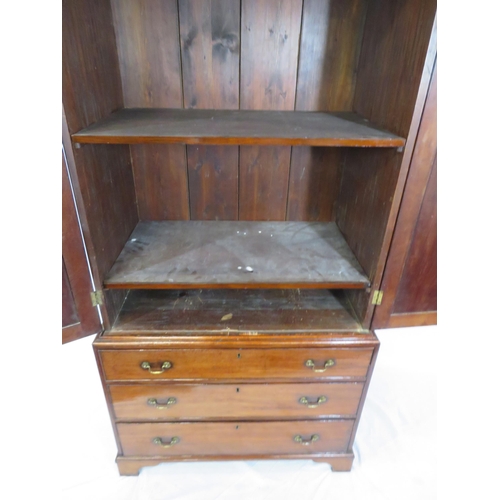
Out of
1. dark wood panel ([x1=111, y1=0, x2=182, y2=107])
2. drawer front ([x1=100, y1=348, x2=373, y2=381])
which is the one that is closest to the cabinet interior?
dark wood panel ([x1=111, y1=0, x2=182, y2=107])

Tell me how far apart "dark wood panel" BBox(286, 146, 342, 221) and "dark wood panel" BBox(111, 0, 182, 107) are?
47 centimetres

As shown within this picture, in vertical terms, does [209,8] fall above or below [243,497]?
above

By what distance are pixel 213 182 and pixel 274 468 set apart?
3.74 ft

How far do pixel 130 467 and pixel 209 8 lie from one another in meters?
1.61

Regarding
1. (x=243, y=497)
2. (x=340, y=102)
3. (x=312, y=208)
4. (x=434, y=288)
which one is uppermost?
(x=340, y=102)

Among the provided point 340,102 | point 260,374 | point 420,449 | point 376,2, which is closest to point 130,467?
point 260,374

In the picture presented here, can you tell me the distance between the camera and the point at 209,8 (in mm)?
1061

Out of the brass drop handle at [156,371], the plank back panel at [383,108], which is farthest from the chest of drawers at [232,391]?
the plank back panel at [383,108]

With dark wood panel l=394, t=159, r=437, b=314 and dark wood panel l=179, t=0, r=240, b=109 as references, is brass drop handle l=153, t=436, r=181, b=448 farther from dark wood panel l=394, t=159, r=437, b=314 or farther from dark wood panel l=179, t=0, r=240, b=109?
dark wood panel l=179, t=0, r=240, b=109

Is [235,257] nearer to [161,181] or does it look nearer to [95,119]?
[161,181]

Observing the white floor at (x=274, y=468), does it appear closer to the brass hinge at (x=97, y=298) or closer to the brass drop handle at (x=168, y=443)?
the brass drop handle at (x=168, y=443)

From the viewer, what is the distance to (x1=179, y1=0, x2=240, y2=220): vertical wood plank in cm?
107
